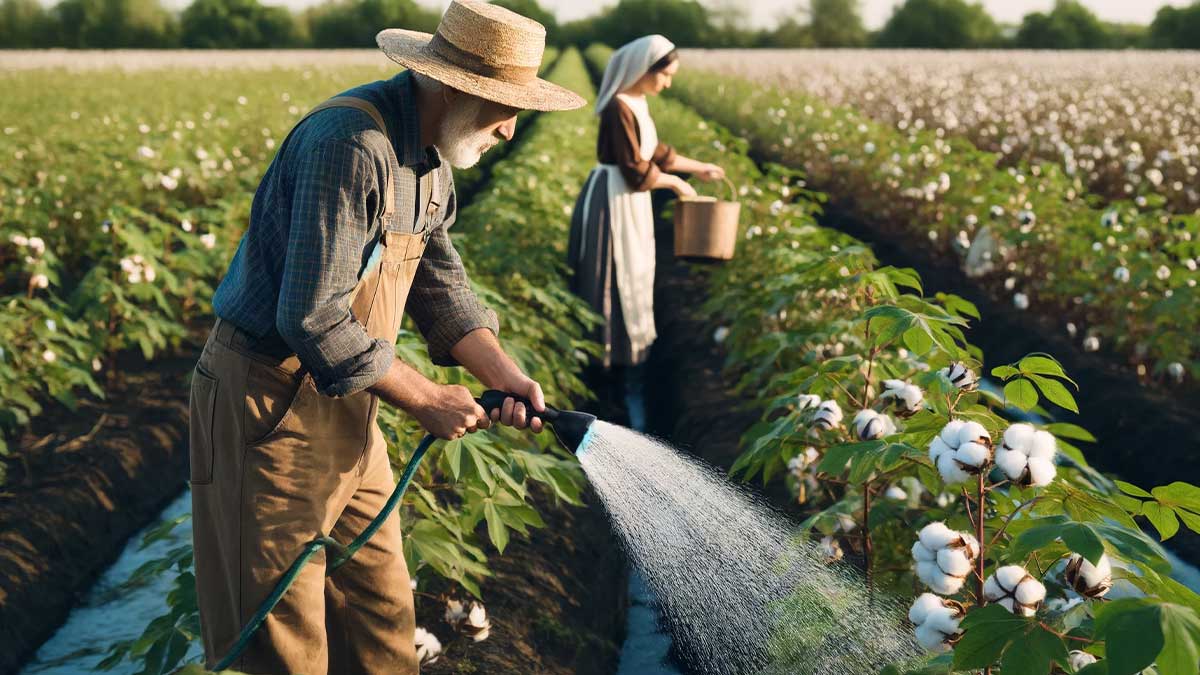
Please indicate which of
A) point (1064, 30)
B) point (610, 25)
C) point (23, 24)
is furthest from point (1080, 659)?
point (610, 25)

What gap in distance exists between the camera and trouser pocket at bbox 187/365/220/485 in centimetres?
196

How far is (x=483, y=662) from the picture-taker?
282 centimetres

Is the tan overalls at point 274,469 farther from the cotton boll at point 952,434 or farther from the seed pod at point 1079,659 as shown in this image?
the seed pod at point 1079,659

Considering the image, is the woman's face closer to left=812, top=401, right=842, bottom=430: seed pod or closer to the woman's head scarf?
the woman's head scarf

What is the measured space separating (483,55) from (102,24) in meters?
71.8

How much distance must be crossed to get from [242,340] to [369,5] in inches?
2923

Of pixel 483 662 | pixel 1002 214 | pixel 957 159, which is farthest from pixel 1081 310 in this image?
pixel 483 662

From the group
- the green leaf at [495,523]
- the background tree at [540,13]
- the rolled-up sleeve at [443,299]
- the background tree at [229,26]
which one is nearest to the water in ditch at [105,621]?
the green leaf at [495,523]

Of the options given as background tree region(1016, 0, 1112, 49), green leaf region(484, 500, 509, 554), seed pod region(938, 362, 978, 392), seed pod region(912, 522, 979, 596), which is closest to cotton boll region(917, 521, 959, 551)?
seed pod region(912, 522, 979, 596)

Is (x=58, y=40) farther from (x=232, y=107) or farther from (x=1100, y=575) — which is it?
(x=1100, y=575)

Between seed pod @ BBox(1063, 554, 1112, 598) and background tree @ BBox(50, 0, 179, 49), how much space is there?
71.2m

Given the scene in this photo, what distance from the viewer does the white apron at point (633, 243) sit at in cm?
521

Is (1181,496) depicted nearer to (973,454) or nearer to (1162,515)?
(1162,515)

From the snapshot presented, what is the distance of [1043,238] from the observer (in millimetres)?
6297
